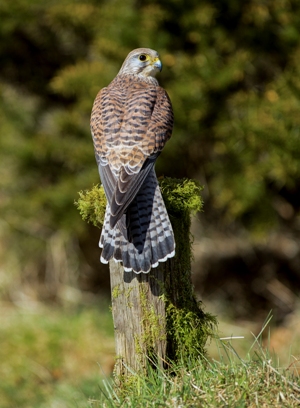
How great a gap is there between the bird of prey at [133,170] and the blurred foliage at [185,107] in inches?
83.7

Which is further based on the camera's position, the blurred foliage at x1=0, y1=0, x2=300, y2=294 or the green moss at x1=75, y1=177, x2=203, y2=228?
the blurred foliage at x1=0, y1=0, x2=300, y2=294

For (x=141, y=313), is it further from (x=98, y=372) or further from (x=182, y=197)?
(x=98, y=372)

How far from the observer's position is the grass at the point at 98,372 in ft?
8.48

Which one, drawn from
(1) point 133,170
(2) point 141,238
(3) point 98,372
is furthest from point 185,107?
(2) point 141,238

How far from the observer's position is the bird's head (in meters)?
4.52

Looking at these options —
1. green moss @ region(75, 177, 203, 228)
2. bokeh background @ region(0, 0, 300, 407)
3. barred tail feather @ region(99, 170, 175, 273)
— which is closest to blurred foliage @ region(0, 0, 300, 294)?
bokeh background @ region(0, 0, 300, 407)

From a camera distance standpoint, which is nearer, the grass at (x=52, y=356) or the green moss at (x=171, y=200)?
the green moss at (x=171, y=200)

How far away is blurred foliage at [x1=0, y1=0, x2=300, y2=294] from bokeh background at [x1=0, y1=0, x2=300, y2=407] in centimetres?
1

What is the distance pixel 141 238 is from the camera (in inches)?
118

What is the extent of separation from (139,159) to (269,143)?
3.06m

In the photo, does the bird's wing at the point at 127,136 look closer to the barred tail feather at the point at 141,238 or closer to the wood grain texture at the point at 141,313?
the barred tail feather at the point at 141,238

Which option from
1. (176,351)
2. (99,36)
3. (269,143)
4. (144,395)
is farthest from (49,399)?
(99,36)

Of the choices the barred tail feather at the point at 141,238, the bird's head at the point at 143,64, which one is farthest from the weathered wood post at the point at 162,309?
the bird's head at the point at 143,64

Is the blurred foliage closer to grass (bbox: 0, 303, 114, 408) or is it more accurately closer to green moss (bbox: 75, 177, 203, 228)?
grass (bbox: 0, 303, 114, 408)
